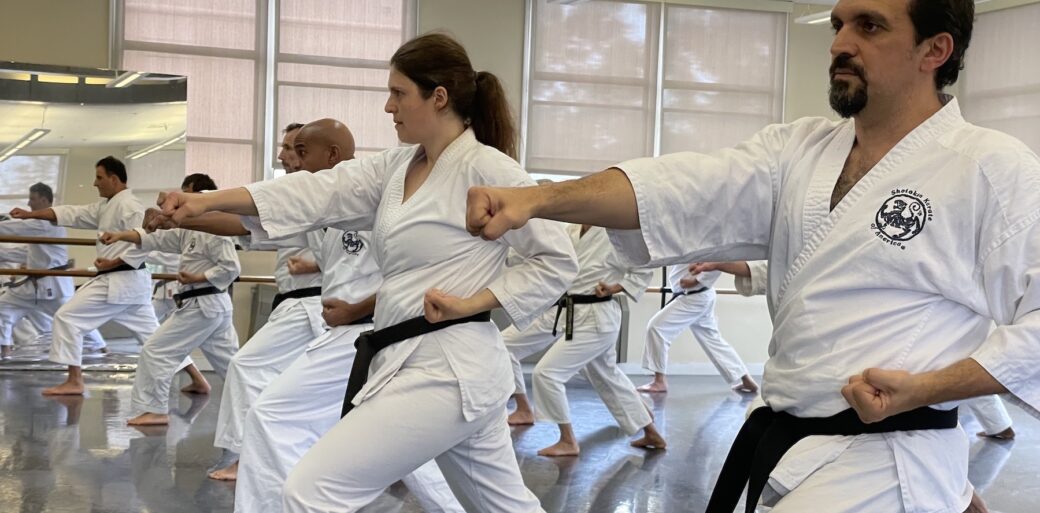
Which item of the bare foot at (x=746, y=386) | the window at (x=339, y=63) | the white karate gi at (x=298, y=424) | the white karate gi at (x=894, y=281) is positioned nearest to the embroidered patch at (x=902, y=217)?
the white karate gi at (x=894, y=281)

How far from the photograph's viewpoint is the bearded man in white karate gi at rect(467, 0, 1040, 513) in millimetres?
1596

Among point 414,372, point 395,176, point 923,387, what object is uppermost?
point 395,176

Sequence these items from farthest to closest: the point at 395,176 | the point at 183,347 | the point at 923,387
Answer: the point at 183,347 → the point at 395,176 → the point at 923,387

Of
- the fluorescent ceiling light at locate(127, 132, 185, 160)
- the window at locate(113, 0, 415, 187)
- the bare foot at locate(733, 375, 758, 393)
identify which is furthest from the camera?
the window at locate(113, 0, 415, 187)

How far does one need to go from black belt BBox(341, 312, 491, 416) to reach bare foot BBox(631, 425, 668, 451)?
131 inches

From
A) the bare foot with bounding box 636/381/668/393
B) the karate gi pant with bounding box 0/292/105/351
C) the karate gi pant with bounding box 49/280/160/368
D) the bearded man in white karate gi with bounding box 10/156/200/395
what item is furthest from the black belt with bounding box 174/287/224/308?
the bare foot with bounding box 636/381/668/393

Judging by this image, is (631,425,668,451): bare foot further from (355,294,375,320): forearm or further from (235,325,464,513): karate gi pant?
(355,294,375,320): forearm

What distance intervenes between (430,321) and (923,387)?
116cm

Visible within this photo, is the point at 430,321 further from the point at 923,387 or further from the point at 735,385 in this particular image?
the point at 735,385

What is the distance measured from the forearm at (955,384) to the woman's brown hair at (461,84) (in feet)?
4.69

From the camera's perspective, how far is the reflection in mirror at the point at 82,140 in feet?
26.6

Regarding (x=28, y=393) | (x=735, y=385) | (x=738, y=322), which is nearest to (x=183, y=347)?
(x=28, y=393)

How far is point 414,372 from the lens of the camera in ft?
8.11

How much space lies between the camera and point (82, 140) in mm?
8180
